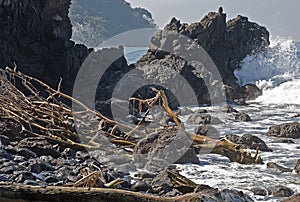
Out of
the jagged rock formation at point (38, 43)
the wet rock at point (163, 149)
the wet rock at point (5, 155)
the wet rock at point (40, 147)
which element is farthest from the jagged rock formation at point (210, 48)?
the wet rock at point (5, 155)

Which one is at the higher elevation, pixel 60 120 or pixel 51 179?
pixel 60 120

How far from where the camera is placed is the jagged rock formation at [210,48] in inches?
727

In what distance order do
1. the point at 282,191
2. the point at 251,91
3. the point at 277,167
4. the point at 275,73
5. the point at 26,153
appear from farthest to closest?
the point at 275,73 → the point at 251,91 → the point at 277,167 → the point at 26,153 → the point at 282,191

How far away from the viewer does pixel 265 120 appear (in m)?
13.4

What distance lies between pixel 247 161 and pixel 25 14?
33.1 feet

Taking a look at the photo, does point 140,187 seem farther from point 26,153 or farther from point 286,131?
point 286,131

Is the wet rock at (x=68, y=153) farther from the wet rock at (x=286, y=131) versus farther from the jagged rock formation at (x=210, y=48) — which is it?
the jagged rock formation at (x=210, y=48)

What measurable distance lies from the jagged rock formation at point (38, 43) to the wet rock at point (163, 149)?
7.52 m

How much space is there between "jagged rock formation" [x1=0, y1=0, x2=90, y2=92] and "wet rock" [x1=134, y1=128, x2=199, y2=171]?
7.52 meters

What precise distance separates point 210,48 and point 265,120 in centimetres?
932

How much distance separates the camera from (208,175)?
21.5 feet

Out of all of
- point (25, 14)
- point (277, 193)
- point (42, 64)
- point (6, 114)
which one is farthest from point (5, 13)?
point (277, 193)

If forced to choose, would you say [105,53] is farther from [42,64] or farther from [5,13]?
[5,13]

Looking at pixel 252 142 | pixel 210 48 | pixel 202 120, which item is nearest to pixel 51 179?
pixel 252 142
